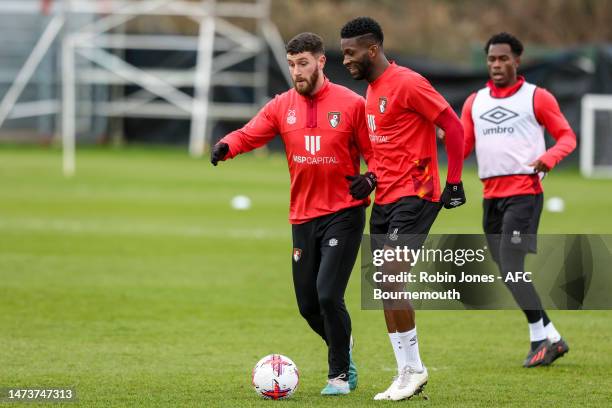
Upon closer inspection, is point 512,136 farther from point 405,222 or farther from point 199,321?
point 199,321

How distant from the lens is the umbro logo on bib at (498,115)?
9.39 metres

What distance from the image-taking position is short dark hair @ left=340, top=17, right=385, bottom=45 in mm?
7684

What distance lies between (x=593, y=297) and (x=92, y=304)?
5.35m

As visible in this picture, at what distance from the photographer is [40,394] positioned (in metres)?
7.56

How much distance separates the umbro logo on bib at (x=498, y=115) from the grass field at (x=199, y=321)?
6.31 ft

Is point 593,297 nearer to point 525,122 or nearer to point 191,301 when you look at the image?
point 525,122

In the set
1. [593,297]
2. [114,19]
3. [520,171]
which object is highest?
[114,19]

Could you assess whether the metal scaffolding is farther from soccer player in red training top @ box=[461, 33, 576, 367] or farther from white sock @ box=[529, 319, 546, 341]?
white sock @ box=[529, 319, 546, 341]

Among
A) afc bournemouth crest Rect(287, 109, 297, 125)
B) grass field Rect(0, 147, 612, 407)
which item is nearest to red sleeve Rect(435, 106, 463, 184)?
afc bournemouth crest Rect(287, 109, 297, 125)

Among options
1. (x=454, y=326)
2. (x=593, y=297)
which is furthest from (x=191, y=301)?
(x=593, y=297)

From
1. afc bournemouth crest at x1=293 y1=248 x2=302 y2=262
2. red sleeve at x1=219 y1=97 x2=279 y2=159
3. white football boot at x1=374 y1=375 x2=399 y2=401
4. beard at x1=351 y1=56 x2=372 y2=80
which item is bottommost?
white football boot at x1=374 y1=375 x2=399 y2=401

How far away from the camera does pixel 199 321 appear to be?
35.7 feet

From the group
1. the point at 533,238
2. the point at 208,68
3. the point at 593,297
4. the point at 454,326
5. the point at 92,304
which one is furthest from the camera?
the point at 208,68

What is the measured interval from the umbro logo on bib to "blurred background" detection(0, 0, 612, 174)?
20.6m
